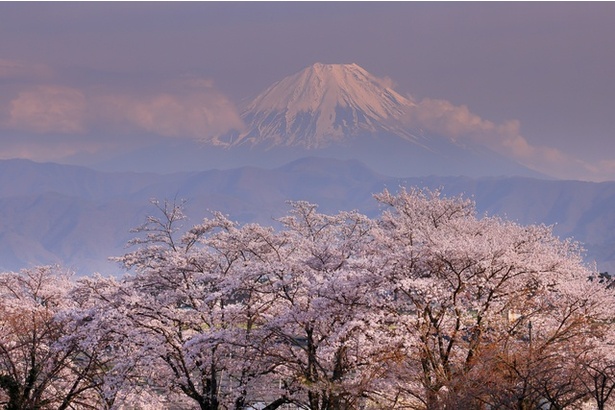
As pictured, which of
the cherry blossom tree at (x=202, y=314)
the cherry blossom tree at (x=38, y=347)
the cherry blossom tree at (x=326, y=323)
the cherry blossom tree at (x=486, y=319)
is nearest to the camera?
the cherry blossom tree at (x=486, y=319)

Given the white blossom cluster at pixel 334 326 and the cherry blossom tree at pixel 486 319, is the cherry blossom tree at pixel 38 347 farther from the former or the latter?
the cherry blossom tree at pixel 486 319

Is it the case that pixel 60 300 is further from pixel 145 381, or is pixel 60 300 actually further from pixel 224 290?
pixel 224 290

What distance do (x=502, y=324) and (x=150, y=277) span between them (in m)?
12.5

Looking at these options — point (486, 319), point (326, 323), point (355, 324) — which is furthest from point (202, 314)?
point (486, 319)

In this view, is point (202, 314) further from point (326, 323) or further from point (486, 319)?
point (486, 319)

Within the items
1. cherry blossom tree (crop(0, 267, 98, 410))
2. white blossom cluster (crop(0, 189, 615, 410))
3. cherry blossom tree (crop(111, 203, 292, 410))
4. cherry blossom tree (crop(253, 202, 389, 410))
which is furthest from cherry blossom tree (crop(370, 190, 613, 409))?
cherry blossom tree (crop(0, 267, 98, 410))

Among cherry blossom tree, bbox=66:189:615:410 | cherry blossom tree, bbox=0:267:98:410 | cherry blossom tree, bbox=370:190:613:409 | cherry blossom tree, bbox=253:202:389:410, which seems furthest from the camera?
cherry blossom tree, bbox=0:267:98:410

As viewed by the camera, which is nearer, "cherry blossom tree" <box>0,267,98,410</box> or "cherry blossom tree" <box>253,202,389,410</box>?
"cherry blossom tree" <box>253,202,389,410</box>

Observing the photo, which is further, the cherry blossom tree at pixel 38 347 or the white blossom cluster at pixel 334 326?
the cherry blossom tree at pixel 38 347

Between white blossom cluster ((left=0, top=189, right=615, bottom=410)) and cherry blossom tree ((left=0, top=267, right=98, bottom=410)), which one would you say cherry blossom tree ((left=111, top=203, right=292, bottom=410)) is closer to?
white blossom cluster ((left=0, top=189, right=615, bottom=410))

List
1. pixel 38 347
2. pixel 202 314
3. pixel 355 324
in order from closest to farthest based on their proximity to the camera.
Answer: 1. pixel 355 324
2. pixel 202 314
3. pixel 38 347

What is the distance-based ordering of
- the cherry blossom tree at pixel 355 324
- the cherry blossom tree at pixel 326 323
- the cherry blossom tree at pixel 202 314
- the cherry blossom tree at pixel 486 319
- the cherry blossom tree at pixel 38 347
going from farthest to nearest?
the cherry blossom tree at pixel 38 347 → the cherry blossom tree at pixel 202 314 → the cherry blossom tree at pixel 326 323 → the cherry blossom tree at pixel 355 324 → the cherry blossom tree at pixel 486 319

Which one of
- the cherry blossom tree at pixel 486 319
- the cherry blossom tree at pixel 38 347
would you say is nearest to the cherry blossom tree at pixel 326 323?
the cherry blossom tree at pixel 486 319

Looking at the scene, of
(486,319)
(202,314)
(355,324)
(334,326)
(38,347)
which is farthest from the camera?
(38,347)
